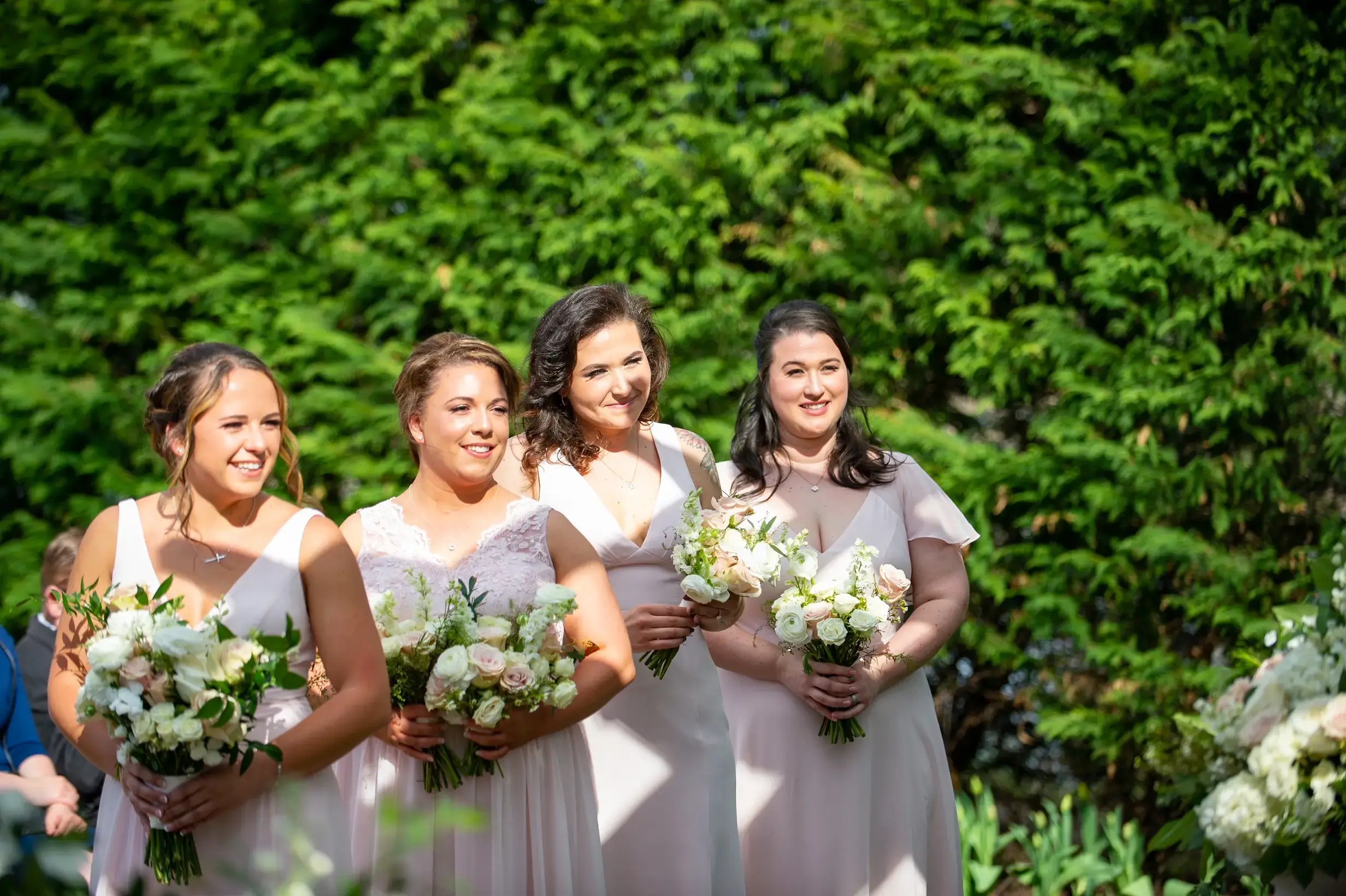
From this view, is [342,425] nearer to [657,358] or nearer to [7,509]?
[7,509]

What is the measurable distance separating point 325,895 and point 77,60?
746 centimetres

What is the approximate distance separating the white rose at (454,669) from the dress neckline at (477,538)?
468mm

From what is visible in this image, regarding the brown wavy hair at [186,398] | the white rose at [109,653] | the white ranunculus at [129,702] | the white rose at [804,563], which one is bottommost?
the white rose at [804,563]

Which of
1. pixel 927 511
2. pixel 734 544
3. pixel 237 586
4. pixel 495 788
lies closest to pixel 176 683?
pixel 237 586

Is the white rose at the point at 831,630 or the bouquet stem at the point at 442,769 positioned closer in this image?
the bouquet stem at the point at 442,769

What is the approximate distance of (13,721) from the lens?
13.5ft

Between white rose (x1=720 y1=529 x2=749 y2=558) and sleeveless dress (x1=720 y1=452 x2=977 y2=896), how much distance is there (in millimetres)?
496

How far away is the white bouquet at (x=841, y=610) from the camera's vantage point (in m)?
3.77

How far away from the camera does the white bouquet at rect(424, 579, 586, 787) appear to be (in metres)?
3.02

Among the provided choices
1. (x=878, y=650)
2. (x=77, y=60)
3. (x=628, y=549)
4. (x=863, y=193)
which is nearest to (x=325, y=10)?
(x=77, y=60)

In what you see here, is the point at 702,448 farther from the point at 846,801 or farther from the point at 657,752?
the point at 846,801

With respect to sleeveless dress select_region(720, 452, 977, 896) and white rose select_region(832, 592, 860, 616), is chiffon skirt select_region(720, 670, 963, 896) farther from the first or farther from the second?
white rose select_region(832, 592, 860, 616)

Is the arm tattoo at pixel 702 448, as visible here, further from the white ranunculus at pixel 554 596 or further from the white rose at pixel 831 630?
the white ranunculus at pixel 554 596

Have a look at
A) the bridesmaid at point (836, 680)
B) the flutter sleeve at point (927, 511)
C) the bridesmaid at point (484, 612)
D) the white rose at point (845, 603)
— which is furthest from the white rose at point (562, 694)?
the flutter sleeve at point (927, 511)
